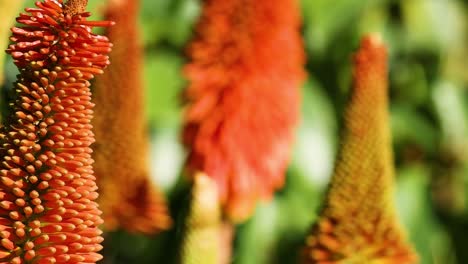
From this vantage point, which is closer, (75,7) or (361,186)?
(75,7)

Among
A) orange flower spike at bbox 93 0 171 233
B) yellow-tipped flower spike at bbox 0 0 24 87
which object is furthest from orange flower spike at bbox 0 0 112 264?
orange flower spike at bbox 93 0 171 233

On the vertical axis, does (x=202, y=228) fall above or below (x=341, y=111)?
below

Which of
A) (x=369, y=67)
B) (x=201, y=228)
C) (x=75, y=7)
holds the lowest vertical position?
(x=201, y=228)

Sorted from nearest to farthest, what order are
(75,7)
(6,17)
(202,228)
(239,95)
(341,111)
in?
(75,7) → (6,17) → (202,228) → (239,95) → (341,111)

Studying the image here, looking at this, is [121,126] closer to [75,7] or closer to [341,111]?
[75,7]

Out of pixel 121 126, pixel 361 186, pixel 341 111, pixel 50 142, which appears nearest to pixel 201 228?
pixel 361 186

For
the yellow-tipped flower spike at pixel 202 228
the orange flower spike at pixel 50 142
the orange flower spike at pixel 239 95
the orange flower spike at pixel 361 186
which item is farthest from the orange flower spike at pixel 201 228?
the orange flower spike at pixel 239 95

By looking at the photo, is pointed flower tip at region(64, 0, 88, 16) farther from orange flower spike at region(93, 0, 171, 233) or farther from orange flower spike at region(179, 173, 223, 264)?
orange flower spike at region(93, 0, 171, 233)
